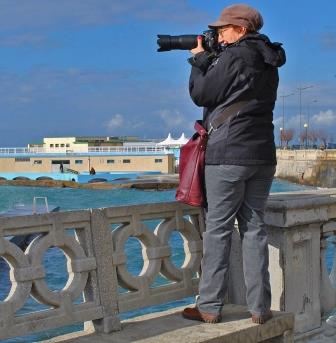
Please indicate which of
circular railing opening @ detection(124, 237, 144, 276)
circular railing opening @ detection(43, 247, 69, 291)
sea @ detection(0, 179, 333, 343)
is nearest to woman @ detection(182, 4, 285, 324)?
sea @ detection(0, 179, 333, 343)

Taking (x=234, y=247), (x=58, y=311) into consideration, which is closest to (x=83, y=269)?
(x=58, y=311)

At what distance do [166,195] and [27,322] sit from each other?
2365 inches

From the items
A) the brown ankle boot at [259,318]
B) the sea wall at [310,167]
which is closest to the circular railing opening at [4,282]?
the brown ankle boot at [259,318]

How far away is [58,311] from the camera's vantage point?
3826 mm

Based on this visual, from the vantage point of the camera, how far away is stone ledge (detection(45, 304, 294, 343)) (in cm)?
392

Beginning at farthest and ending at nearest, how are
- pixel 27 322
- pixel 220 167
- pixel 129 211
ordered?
pixel 129 211 → pixel 220 167 → pixel 27 322

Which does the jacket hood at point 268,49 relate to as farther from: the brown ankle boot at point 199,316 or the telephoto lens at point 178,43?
the brown ankle boot at point 199,316

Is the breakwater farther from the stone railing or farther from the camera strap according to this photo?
the camera strap

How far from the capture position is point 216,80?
3867mm

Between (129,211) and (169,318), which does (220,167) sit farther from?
(169,318)

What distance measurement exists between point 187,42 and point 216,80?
37 cm

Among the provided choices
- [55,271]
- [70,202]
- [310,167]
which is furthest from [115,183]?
[55,271]

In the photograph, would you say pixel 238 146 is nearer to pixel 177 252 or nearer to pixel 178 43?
pixel 178 43

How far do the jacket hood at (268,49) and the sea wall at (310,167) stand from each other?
71.3 m
